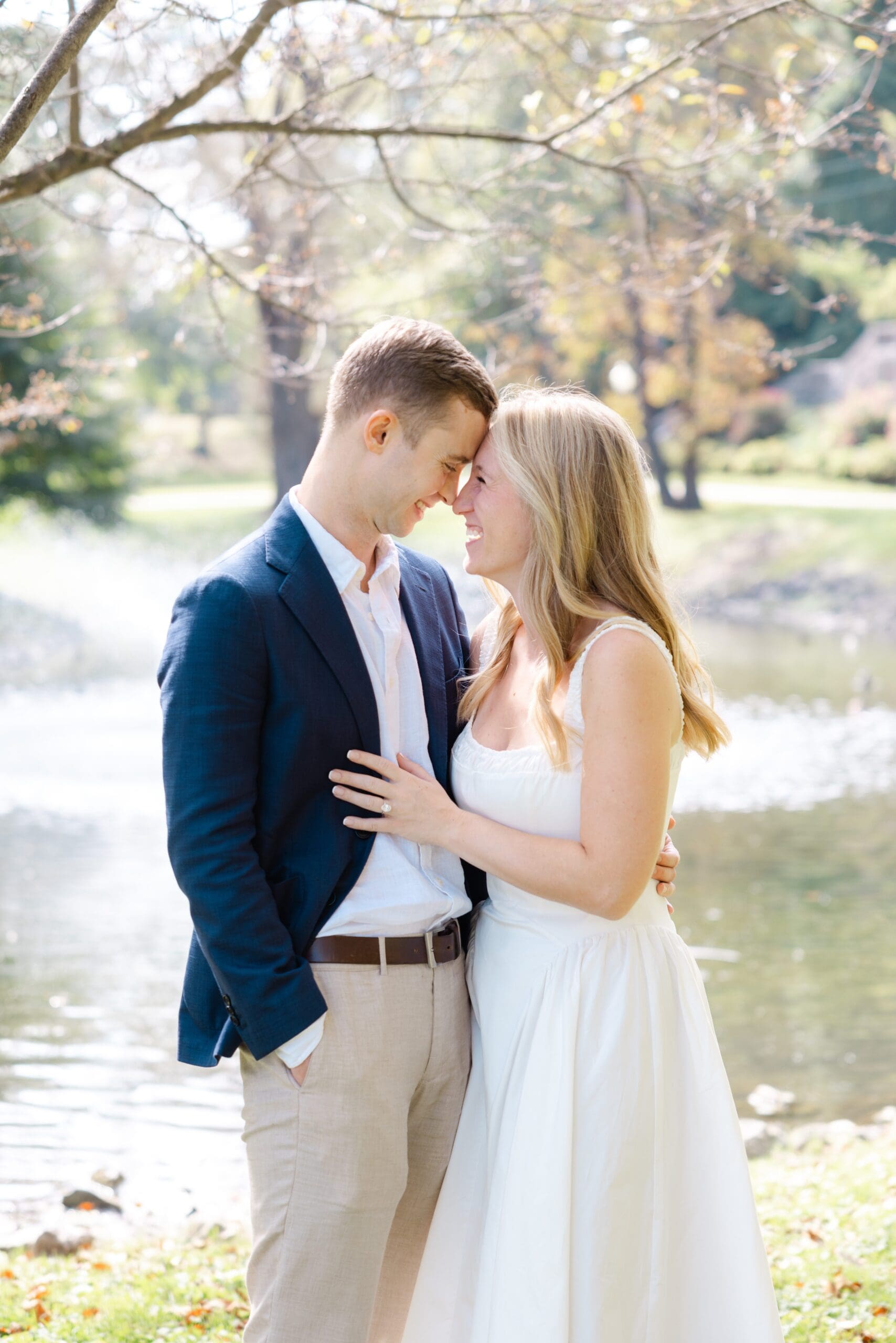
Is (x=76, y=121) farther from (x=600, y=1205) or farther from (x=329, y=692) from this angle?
(x=600, y=1205)

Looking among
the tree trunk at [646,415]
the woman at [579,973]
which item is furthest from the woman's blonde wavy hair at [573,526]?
the tree trunk at [646,415]

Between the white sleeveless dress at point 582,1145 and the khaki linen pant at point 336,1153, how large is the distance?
0.18m

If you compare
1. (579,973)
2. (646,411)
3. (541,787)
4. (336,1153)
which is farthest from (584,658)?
(646,411)

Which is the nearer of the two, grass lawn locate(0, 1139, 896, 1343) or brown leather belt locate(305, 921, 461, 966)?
brown leather belt locate(305, 921, 461, 966)

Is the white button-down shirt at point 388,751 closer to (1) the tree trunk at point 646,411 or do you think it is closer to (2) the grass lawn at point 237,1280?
(2) the grass lawn at point 237,1280

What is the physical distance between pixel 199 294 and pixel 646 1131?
10.2 m

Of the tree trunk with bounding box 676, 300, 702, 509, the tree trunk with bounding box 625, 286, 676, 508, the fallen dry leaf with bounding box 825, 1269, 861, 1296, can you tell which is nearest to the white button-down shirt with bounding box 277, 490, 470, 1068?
the fallen dry leaf with bounding box 825, 1269, 861, 1296

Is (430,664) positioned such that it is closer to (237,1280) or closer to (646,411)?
(237,1280)

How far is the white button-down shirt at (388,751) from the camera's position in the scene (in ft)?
Result: 8.33

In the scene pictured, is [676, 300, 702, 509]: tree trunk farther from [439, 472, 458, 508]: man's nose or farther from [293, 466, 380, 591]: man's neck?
[293, 466, 380, 591]: man's neck

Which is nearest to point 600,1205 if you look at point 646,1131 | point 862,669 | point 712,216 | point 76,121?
point 646,1131

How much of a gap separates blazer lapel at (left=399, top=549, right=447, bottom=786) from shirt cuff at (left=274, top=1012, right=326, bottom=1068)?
2.03ft

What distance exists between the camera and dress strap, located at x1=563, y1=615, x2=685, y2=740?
8.54 ft

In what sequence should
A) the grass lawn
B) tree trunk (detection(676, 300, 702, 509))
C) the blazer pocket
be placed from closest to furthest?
1. the blazer pocket
2. the grass lawn
3. tree trunk (detection(676, 300, 702, 509))
